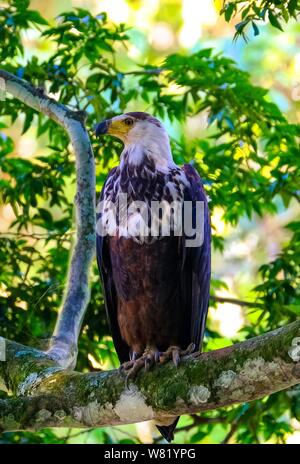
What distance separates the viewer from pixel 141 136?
4.92 meters

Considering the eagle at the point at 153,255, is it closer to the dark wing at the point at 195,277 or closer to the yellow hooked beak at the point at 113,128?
the dark wing at the point at 195,277

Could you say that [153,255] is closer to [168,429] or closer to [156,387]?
[168,429]

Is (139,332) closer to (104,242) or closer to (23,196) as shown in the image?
(104,242)

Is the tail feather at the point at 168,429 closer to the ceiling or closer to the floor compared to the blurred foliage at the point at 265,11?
closer to the floor

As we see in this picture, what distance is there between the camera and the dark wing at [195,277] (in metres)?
4.58

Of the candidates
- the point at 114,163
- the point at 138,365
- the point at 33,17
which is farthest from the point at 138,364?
the point at 33,17

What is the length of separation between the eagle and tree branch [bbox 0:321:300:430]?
2.04ft

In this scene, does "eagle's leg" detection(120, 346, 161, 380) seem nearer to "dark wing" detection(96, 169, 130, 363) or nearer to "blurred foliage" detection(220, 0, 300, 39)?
"dark wing" detection(96, 169, 130, 363)

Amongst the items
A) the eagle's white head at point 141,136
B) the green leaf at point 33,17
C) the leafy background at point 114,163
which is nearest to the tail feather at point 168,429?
the leafy background at point 114,163

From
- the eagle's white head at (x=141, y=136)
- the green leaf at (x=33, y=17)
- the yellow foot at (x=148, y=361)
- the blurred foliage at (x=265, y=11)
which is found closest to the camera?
the yellow foot at (x=148, y=361)

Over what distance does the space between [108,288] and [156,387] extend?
1.34 meters

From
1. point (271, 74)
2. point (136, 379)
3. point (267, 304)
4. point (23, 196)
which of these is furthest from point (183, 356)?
point (271, 74)

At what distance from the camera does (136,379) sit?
12.1 feet

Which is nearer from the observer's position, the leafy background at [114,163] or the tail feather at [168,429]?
the tail feather at [168,429]
